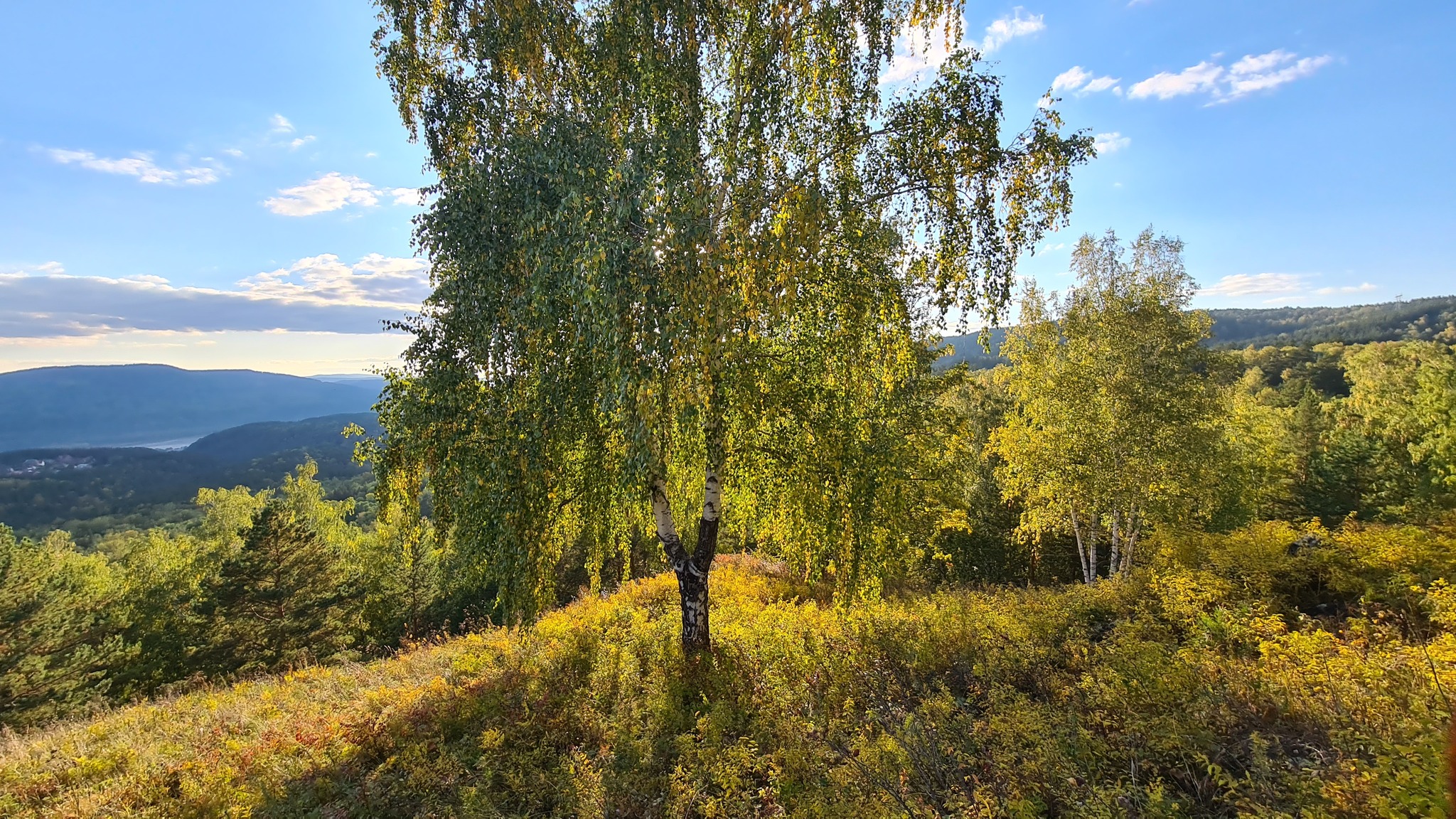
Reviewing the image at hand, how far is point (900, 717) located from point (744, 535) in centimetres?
389

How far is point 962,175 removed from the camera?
616 centimetres

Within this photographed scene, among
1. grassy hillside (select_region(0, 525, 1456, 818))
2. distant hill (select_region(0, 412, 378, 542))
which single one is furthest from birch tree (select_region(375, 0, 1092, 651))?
distant hill (select_region(0, 412, 378, 542))

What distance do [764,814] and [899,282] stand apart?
5.97 metres

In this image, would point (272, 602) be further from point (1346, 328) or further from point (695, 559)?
point (1346, 328)

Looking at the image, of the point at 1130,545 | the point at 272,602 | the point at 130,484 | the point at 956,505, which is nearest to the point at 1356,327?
the point at 1130,545

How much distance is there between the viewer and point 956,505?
12.3 metres

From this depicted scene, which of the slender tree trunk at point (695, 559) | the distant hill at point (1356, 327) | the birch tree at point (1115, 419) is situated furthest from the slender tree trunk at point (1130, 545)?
the distant hill at point (1356, 327)

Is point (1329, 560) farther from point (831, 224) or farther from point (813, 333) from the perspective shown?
point (831, 224)

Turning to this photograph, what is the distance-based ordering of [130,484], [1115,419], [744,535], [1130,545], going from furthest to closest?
[130,484], [1130,545], [1115,419], [744,535]

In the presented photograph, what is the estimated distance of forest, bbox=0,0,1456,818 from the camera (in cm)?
486

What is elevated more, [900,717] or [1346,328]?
[1346,328]

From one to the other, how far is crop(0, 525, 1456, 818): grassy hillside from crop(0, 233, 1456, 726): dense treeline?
154 cm

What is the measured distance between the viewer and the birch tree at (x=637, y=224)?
512cm

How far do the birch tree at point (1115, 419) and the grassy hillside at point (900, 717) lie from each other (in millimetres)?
3962
